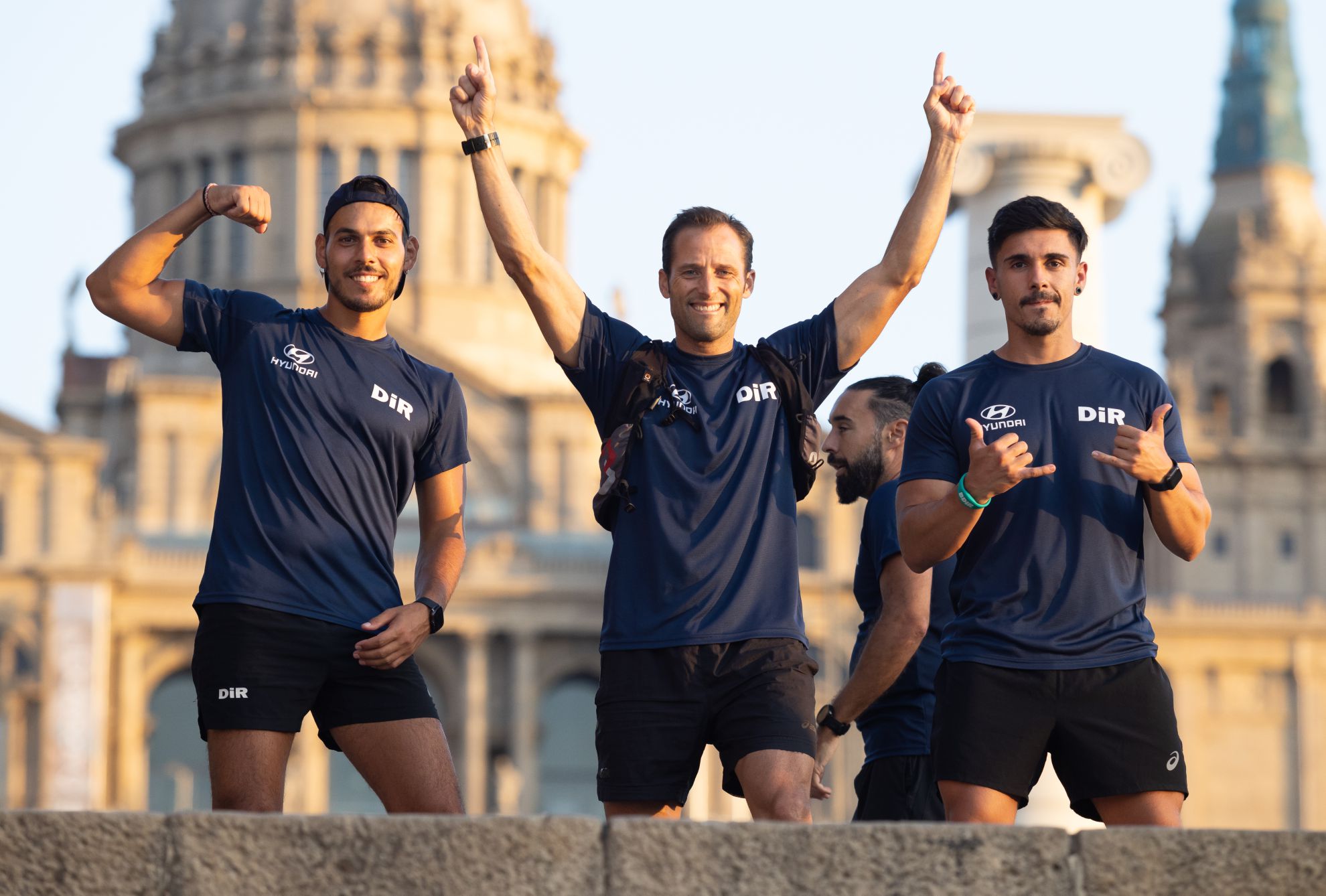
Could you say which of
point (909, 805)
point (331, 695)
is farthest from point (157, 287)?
point (909, 805)

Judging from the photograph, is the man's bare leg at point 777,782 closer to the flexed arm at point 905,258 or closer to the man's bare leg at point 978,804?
the man's bare leg at point 978,804

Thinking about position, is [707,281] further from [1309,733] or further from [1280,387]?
[1280,387]

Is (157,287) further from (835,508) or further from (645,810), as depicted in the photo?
(835,508)

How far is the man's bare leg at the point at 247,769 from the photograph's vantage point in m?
6.58

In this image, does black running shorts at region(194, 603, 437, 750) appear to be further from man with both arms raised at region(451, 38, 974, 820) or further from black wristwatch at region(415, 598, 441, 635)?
man with both arms raised at region(451, 38, 974, 820)

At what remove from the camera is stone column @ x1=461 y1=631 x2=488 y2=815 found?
55.3 metres

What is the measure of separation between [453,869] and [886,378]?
3.32 meters

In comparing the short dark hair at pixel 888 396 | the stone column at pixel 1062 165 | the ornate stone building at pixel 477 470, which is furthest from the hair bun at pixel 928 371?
the ornate stone building at pixel 477 470

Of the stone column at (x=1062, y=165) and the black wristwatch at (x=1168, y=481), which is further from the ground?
the stone column at (x=1062, y=165)

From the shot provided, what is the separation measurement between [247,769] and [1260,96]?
75093 millimetres

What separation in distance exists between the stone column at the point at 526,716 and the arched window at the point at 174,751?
7.41 metres

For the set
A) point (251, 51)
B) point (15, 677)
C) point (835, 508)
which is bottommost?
point (15, 677)

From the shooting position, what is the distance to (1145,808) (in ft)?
20.9

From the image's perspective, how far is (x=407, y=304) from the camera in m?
65.6
